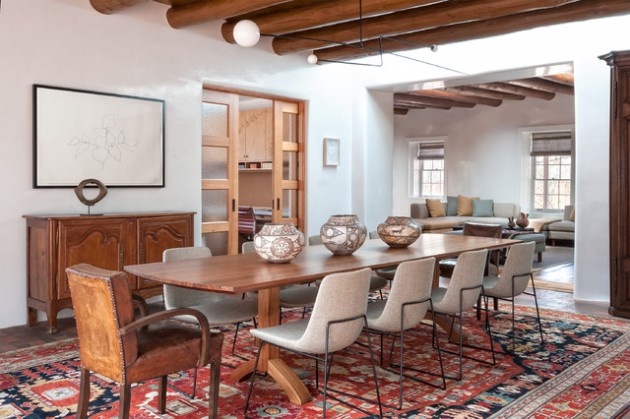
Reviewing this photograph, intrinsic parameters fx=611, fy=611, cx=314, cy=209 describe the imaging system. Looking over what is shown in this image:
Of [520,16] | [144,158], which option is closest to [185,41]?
[144,158]

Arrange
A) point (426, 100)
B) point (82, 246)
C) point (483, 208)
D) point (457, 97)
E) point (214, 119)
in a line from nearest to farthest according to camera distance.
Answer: point (82, 246), point (214, 119), point (457, 97), point (426, 100), point (483, 208)

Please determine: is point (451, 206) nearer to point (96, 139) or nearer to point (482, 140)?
point (482, 140)

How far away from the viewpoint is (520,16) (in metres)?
6.01

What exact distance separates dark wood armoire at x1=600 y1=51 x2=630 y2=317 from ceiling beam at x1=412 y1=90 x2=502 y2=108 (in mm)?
5193

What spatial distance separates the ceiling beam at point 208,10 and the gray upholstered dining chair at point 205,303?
2.36 metres

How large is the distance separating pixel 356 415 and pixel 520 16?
176 inches

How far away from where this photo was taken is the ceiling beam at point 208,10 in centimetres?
534

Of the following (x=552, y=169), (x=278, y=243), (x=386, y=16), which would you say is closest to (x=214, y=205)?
(x=386, y=16)

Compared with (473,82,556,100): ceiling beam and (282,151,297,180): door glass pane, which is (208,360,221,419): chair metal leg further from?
(473,82,556,100): ceiling beam

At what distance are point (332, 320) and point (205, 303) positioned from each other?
4.30ft

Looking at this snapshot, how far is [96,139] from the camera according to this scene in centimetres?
553

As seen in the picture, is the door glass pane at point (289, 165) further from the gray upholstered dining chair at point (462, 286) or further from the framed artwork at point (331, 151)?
the gray upholstered dining chair at point (462, 286)

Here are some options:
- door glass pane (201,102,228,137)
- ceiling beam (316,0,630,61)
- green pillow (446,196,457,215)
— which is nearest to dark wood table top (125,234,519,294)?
ceiling beam (316,0,630,61)

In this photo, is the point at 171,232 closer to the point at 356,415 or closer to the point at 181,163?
the point at 181,163
